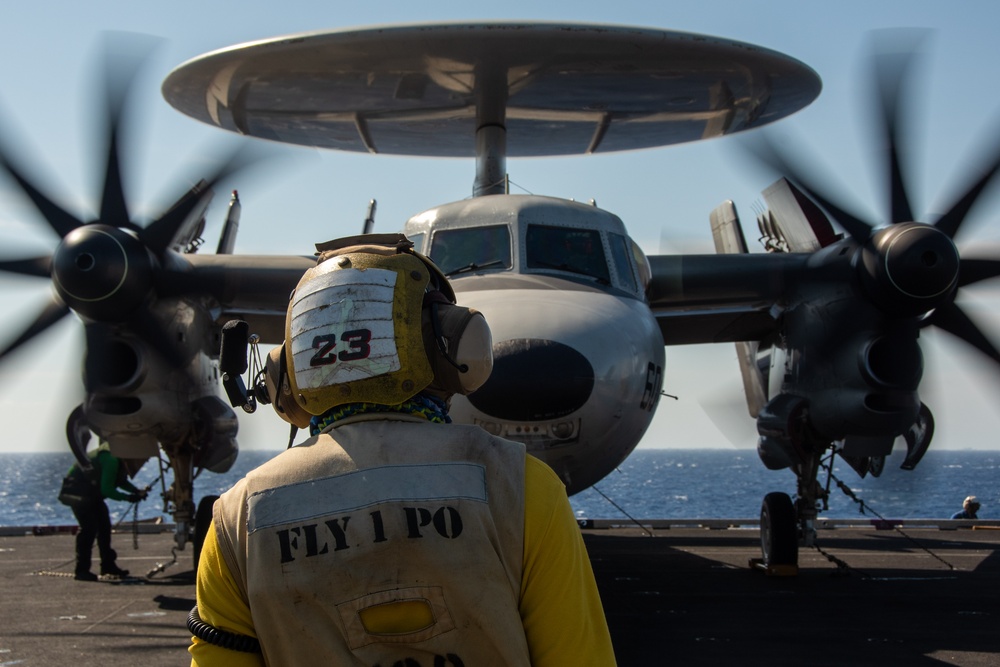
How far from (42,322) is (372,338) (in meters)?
11.0

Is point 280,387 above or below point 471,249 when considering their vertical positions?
below

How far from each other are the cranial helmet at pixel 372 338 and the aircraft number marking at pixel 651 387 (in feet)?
20.9

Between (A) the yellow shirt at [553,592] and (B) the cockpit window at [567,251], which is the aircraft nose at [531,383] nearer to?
(B) the cockpit window at [567,251]

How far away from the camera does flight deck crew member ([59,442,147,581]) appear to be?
40.7ft

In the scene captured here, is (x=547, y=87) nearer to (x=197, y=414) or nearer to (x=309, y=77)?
(x=309, y=77)

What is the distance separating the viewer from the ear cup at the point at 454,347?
216 cm

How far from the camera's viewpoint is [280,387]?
7.46 feet

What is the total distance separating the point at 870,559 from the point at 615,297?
25.3ft

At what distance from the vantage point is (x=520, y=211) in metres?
9.65

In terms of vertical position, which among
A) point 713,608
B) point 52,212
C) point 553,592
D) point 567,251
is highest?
point 52,212

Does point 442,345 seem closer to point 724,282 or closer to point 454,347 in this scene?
point 454,347

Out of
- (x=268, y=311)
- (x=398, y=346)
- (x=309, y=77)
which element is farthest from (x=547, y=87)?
(x=398, y=346)

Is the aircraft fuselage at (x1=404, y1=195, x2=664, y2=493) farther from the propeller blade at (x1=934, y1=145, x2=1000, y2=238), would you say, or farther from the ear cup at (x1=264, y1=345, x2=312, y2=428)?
the ear cup at (x1=264, y1=345, x2=312, y2=428)

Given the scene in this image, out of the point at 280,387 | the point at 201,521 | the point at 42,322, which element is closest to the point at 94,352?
the point at 42,322
